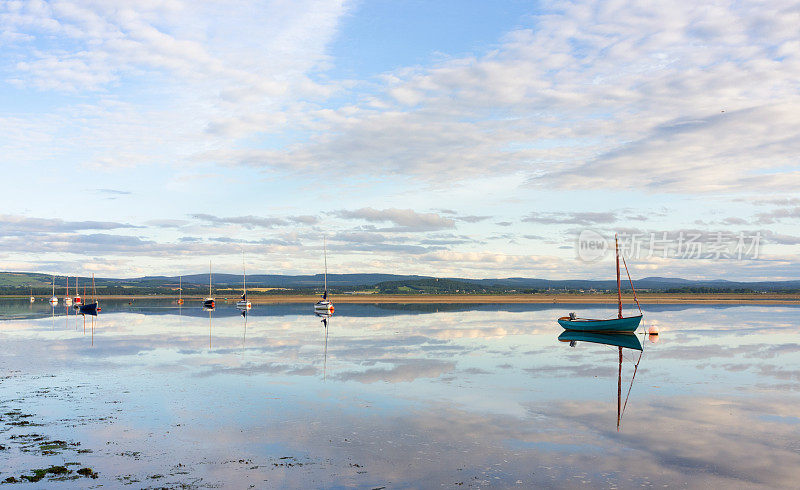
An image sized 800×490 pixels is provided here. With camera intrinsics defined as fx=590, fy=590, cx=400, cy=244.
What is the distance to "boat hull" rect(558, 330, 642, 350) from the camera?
45.3 meters

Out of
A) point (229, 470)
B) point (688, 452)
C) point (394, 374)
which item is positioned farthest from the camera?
point (394, 374)

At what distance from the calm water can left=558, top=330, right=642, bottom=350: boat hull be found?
17.9 ft

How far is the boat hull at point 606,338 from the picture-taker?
45281 mm

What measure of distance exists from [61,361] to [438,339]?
85.8 ft

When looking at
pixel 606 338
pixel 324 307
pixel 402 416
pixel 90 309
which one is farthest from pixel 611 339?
pixel 90 309

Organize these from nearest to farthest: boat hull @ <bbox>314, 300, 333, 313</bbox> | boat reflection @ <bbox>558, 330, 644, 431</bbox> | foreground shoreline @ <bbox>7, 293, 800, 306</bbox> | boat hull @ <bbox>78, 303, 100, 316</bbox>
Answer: boat reflection @ <bbox>558, 330, 644, 431</bbox> → boat hull @ <bbox>314, 300, 333, 313</bbox> → boat hull @ <bbox>78, 303, 100, 316</bbox> → foreground shoreline @ <bbox>7, 293, 800, 306</bbox>

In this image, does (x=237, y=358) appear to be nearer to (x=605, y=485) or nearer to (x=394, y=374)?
(x=394, y=374)

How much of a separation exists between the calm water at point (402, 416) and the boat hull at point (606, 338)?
17.9 feet

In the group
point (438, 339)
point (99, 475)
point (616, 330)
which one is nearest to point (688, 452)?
point (99, 475)

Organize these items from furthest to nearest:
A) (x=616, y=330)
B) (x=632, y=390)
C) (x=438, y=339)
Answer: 1. (x=616, y=330)
2. (x=438, y=339)
3. (x=632, y=390)

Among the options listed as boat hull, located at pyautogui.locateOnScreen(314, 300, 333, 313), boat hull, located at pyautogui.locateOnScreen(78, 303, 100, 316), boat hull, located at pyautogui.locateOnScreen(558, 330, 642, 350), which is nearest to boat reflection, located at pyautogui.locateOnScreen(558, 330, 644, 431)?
boat hull, located at pyautogui.locateOnScreen(558, 330, 642, 350)

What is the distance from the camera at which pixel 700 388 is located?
1024 inches

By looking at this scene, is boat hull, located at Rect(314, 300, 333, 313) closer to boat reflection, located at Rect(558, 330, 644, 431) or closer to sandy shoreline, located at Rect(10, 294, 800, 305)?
boat reflection, located at Rect(558, 330, 644, 431)

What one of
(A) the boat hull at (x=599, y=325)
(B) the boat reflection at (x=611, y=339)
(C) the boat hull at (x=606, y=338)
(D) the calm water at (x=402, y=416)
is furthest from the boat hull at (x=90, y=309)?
(B) the boat reflection at (x=611, y=339)
